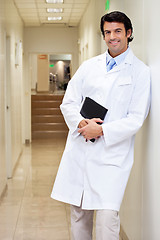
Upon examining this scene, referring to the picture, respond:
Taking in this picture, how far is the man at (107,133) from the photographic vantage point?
8.59 ft

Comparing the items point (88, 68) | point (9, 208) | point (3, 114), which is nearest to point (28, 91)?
point (3, 114)

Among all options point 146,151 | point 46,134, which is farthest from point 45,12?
point 146,151

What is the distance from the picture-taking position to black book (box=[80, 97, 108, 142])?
8.86 ft

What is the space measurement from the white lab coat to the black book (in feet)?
0.14

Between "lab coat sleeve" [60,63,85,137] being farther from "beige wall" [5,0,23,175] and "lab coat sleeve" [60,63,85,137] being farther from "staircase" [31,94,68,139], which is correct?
"staircase" [31,94,68,139]

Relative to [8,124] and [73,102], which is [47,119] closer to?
[8,124]

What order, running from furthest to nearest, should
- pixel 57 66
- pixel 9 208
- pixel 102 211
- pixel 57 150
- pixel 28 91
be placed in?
pixel 57 66 → pixel 28 91 → pixel 57 150 → pixel 9 208 → pixel 102 211

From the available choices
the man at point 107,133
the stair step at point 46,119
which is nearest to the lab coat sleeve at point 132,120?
the man at point 107,133

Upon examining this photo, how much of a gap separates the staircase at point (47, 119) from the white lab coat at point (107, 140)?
33.3ft

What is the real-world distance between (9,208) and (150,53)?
303 cm

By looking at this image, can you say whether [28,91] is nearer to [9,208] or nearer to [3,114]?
[3,114]

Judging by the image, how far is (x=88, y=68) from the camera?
113 inches

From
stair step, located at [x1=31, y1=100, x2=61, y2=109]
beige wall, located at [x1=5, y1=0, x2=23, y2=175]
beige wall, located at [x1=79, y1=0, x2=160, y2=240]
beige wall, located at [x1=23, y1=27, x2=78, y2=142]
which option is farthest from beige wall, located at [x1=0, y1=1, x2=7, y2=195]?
stair step, located at [x1=31, y1=100, x2=61, y2=109]

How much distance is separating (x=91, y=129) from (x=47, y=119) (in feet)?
37.4
